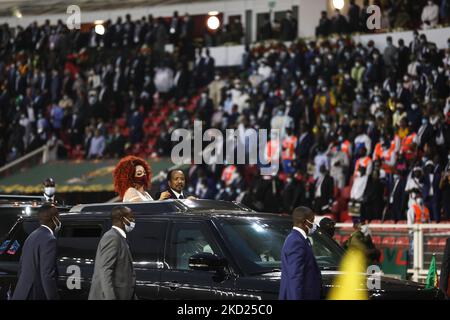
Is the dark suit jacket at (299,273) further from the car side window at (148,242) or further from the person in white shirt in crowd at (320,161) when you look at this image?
the person in white shirt in crowd at (320,161)

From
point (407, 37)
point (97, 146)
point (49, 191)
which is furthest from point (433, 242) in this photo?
point (97, 146)

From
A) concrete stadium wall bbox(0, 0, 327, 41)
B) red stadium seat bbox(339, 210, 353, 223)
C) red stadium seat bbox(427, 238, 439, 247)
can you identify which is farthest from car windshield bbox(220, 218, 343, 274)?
concrete stadium wall bbox(0, 0, 327, 41)

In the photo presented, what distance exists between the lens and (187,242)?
9812 millimetres

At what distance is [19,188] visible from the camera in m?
29.2

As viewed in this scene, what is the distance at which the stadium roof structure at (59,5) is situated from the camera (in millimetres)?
39250

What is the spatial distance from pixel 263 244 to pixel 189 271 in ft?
2.48

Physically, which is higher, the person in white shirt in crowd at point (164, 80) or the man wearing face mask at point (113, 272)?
the person in white shirt in crowd at point (164, 80)

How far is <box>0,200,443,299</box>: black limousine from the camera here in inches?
363

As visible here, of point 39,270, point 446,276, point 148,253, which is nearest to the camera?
point 39,270

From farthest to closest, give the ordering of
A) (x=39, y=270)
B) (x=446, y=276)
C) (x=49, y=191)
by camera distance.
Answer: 1. (x=49, y=191)
2. (x=446, y=276)
3. (x=39, y=270)

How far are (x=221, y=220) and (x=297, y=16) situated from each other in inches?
978

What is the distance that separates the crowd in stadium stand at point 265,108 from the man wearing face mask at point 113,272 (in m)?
12.0

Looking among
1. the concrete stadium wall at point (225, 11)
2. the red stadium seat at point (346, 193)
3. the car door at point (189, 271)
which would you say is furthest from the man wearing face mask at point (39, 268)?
the concrete stadium wall at point (225, 11)

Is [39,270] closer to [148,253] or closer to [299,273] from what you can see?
[148,253]
